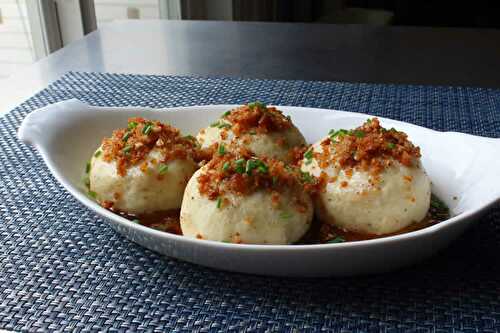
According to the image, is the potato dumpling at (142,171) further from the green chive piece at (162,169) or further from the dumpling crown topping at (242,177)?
the dumpling crown topping at (242,177)

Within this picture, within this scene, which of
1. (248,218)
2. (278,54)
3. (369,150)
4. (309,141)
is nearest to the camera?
(248,218)

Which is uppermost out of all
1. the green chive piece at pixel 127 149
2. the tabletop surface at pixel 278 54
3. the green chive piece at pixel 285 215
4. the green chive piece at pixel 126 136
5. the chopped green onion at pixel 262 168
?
the chopped green onion at pixel 262 168

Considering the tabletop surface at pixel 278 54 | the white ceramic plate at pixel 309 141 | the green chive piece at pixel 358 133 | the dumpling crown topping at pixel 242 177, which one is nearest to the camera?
the white ceramic plate at pixel 309 141

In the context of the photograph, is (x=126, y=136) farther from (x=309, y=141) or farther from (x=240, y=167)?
(x=309, y=141)

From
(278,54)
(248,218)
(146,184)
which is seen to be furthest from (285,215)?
(278,54)

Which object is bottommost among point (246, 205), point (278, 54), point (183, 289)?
point (278, 54)

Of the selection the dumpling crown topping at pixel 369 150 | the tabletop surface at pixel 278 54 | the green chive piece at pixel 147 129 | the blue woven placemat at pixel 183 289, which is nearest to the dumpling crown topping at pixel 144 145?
the green chive piece at pixel 147 129

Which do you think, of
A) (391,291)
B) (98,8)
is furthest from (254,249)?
(98,8)
